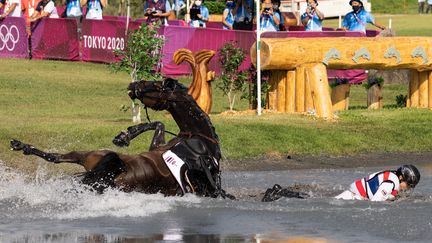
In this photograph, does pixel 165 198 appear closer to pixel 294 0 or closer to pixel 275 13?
pixel 275 13

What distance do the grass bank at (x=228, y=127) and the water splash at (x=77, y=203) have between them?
4.43 m

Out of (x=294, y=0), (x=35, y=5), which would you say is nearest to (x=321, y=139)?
(x=35, y=5)

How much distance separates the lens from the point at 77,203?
14.8m

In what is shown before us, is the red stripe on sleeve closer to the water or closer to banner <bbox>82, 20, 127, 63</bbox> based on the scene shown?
the water

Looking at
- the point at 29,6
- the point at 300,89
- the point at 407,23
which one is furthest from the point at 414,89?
the point at 407,23

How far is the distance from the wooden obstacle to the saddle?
923 centimetres

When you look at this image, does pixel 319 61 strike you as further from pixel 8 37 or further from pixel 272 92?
pixel 8 37

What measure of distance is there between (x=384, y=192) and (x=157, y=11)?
750 inches

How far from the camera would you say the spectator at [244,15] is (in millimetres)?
32500

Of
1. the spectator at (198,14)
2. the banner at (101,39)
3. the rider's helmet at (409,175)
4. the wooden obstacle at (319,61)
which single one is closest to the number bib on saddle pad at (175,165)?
the rider's helmet at (409,175)

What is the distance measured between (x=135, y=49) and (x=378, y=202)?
789 cm

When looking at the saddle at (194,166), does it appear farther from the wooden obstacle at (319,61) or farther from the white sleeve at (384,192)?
the wooden obstacle at (319,61)

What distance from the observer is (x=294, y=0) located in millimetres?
49906

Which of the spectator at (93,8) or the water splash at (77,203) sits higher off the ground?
the spectator at (93,8)
